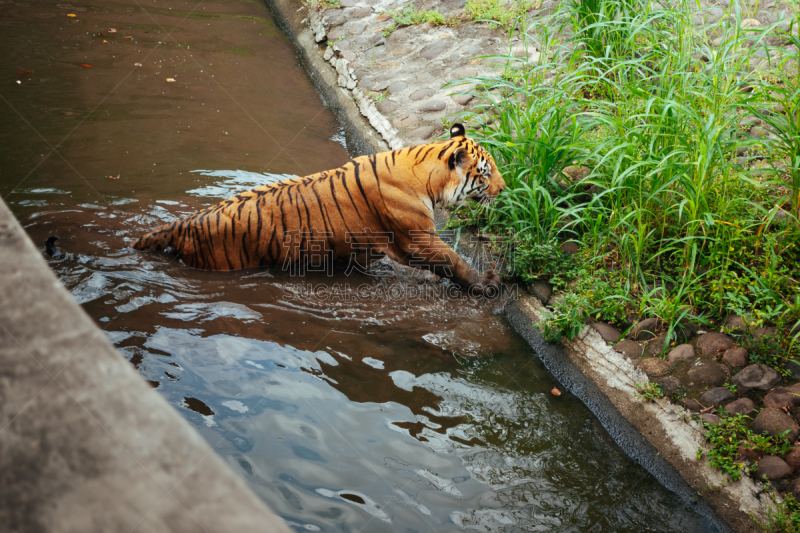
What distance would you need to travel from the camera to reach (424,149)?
377cm

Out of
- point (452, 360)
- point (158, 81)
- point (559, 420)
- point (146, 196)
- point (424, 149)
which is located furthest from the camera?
point (158, 81)

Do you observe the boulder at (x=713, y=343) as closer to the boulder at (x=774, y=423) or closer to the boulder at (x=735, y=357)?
the boulder at (x=735, y=357)

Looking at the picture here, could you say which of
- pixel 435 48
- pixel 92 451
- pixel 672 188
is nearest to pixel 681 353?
pixel 672 188

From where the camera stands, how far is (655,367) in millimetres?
2979

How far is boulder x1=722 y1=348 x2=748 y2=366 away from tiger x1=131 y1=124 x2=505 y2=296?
1.52 metres

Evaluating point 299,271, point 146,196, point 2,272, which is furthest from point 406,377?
point 146,196

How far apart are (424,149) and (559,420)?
6.58 ft

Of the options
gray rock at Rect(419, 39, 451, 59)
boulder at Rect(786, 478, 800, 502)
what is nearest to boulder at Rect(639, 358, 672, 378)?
boulder at Rect(786, 478, 800, 502)

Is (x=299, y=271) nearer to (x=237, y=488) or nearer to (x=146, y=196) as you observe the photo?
(x=146, y=196)

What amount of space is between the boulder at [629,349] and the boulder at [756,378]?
0.49m

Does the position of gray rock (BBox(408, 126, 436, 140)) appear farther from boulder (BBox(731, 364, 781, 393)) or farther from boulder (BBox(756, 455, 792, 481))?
boulder (BBox(756, 455, 792, 481))

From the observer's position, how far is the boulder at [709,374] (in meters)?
2.80

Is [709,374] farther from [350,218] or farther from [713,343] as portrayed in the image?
[350,218]

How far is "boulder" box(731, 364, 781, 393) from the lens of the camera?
2674mm
